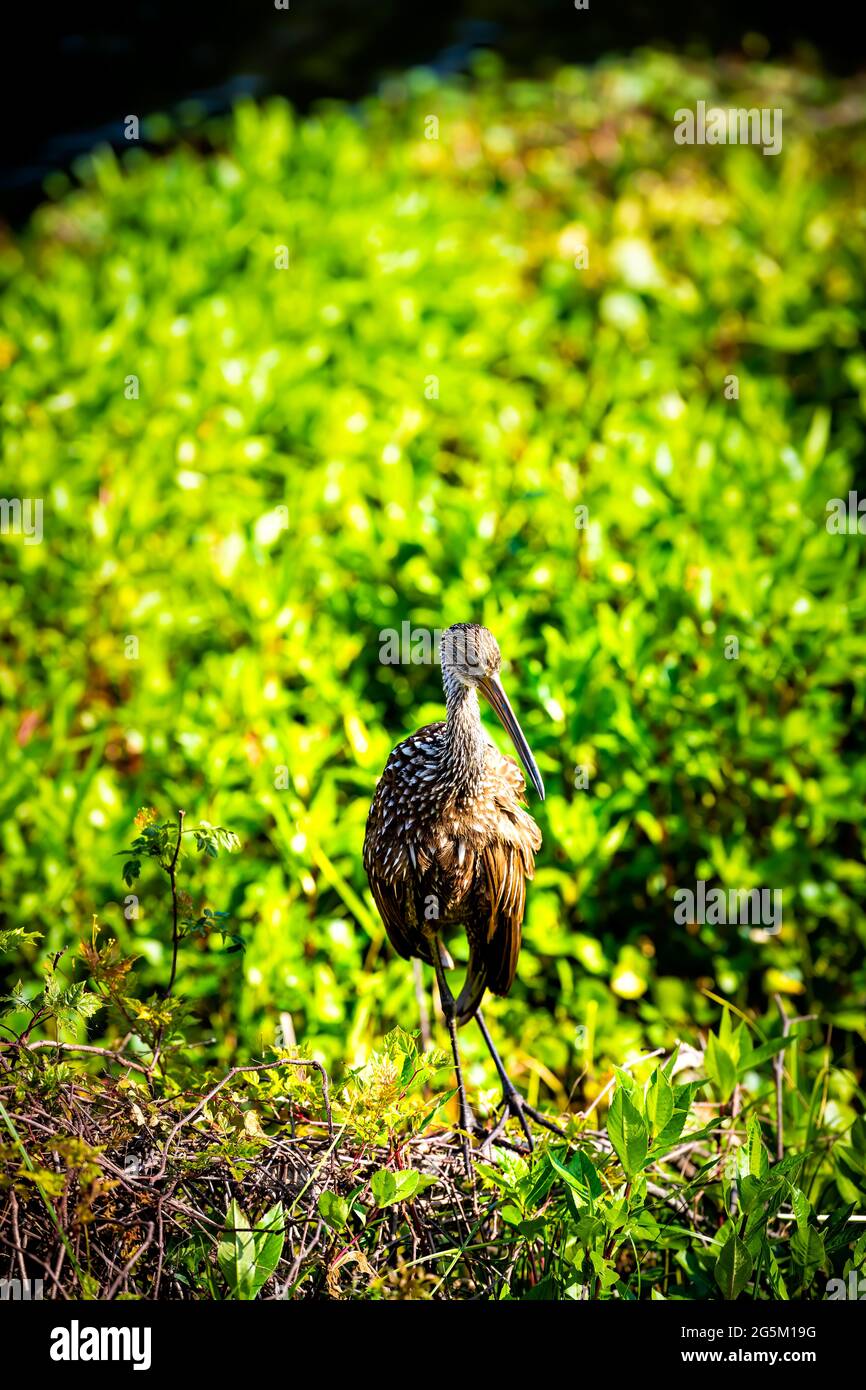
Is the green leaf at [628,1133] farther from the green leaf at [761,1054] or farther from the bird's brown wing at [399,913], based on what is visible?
the green leaf at [761,1054]

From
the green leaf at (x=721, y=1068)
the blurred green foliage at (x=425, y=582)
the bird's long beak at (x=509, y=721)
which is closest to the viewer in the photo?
the bird's long beak at (x=509, y=721)

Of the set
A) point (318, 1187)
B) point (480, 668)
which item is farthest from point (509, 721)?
point (318, 1187)

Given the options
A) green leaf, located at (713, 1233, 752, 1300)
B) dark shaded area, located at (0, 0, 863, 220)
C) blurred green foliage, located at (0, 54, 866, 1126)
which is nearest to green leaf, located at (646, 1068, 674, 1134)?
green leaf, located at (713, 1233, 752, 1300)

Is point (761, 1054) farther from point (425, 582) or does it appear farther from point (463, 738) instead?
point (425, 582)

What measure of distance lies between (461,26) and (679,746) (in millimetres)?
8418

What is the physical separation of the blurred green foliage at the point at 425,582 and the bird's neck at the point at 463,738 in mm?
967

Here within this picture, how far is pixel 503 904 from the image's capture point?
2.48m

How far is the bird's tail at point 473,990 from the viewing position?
2.65 m

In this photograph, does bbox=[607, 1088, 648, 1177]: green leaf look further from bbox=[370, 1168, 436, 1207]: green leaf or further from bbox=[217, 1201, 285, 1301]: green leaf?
bbox=[217, 1201, 285, 1301]: green leaf

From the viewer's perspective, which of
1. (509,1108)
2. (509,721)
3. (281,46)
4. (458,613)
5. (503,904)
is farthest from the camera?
(281,46)

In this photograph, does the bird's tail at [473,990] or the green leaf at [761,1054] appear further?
the green leaf at [761,1054]

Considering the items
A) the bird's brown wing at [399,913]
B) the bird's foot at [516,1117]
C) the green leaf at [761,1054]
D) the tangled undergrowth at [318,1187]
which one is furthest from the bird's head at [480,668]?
the green leaf at [761,1054]

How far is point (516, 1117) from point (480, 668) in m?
1.20

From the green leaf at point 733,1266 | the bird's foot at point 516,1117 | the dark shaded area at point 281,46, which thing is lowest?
the green leaf at point 733,1266
